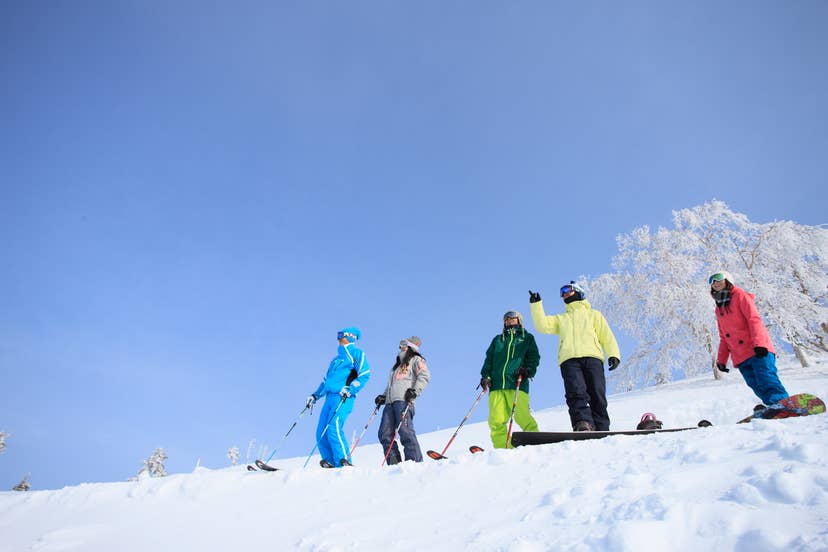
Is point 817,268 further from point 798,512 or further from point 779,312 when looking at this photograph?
point 798,512

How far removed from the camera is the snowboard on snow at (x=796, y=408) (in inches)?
155

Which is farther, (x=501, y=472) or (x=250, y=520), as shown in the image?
(x=250, y=520)

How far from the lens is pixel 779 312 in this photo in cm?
1582

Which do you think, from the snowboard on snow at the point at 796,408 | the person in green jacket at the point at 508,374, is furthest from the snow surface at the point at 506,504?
the person in green jacket at the point at 508,374

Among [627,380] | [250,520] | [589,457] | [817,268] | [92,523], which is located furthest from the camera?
[627,380]

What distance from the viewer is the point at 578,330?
19.4ft

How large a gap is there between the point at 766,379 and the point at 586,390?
1789 millimetres

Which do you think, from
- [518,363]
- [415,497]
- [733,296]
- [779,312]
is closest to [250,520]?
[415,497]

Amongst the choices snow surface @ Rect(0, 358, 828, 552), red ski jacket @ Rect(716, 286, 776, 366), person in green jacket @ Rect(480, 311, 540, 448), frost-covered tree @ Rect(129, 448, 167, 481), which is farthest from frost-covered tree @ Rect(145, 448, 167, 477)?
red ski jacket @ Rect(716, 286, 776, 366)

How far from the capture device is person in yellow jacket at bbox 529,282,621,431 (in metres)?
5.45

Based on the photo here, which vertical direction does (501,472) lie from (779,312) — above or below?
below

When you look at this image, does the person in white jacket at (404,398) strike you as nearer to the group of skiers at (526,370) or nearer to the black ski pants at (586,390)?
the group of skiers at (526,370)

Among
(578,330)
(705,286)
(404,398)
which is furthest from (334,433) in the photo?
(705,286)

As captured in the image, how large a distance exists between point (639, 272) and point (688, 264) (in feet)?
5.79
